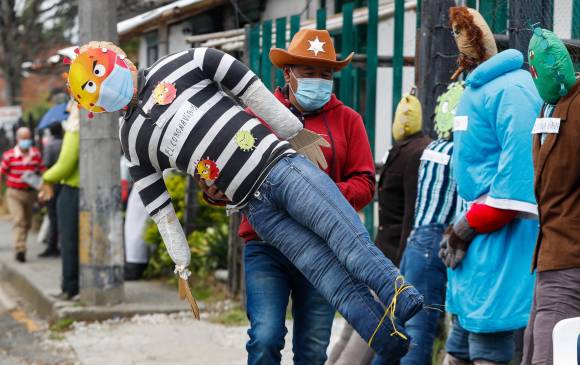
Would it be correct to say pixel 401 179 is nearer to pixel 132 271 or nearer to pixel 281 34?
pixel 281 34

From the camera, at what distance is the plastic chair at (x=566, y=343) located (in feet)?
11.2

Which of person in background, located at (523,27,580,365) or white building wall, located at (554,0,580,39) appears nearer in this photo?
person in background, located at (523,27,580,365)

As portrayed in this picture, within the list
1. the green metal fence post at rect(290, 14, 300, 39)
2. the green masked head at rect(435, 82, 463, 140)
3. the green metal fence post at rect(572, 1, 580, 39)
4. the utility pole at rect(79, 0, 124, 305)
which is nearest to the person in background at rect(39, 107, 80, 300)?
the utility pole at rect(79, 0, 124, 305)

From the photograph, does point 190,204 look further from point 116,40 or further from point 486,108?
point 486,108

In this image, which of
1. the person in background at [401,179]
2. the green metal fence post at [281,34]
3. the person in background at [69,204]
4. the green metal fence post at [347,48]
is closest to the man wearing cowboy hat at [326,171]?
the person in background at [401,179]

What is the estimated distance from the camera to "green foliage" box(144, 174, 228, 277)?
32.5 feet

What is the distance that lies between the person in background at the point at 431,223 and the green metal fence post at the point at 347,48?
212 cm

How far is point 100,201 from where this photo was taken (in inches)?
349

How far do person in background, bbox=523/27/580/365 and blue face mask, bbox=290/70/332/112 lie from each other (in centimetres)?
112

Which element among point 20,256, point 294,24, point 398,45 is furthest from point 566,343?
point 20,256

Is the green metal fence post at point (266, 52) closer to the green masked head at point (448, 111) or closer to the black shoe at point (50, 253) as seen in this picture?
the green masked head at point (448, 111)

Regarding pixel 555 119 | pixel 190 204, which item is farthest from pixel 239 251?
pixel 555 119

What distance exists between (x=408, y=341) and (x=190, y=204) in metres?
6.40

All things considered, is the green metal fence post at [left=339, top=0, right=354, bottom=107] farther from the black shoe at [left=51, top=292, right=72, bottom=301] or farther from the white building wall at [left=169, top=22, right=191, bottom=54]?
the white building wall at [left=169, top=22, right=191, bottom=54]
